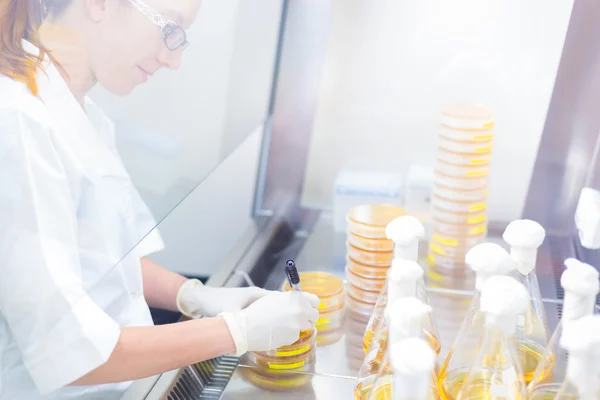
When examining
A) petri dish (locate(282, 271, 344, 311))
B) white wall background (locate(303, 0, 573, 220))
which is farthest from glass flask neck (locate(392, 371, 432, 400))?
white wall background (locate(303, 0, 573, 220))

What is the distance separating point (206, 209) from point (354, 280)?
957mm

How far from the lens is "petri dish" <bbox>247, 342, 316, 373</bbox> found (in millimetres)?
1435

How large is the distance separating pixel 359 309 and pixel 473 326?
460 millimetres

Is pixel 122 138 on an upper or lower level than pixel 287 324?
upper

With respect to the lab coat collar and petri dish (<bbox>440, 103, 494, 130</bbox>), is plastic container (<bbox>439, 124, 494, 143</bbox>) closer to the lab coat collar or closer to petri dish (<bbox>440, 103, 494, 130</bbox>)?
petri dish (<bbox>440, 103, 494, 130</bbox>)

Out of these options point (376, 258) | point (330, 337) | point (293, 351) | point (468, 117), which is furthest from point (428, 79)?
point (293, 351)

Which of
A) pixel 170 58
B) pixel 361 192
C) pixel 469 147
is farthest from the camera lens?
pixel 361 192

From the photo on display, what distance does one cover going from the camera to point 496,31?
1.93m

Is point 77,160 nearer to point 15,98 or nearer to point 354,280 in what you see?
point 15,98

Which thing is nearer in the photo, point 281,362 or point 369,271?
point 281,362

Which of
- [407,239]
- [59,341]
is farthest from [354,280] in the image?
[59,341]

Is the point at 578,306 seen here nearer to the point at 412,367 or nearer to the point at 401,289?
the point at 401,289

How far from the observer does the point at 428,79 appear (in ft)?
6.75

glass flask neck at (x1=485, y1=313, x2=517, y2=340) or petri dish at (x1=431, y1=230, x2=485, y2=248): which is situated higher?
glass flask neck at (x1=485, y1=313, x2=517, y2=340)
